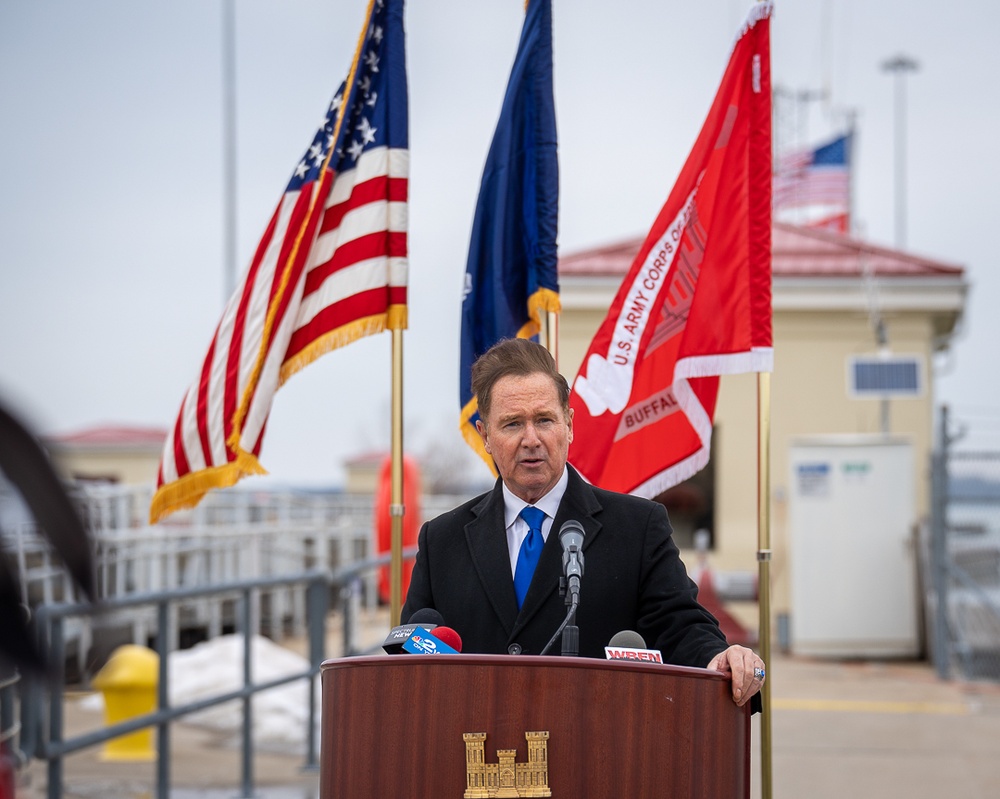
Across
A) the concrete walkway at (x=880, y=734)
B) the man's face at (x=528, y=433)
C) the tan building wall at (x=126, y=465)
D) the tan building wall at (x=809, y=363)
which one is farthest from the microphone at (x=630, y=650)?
the tan building wall at (x=126, y=465)

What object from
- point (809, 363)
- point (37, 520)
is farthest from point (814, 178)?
point (37, 520)

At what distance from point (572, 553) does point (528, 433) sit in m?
0.44

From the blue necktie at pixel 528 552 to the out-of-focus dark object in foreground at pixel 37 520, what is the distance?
252 cm

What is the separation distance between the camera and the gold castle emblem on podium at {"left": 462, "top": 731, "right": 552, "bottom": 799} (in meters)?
2.50

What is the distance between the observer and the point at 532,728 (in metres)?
2.52

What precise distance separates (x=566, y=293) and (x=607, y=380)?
9944 mm

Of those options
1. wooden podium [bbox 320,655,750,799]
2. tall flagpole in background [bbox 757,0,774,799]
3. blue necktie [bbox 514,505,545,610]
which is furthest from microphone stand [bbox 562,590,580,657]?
tall flagpole in background [bbox 757,0,774,799]

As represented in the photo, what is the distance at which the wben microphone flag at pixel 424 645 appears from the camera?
8.70 feet

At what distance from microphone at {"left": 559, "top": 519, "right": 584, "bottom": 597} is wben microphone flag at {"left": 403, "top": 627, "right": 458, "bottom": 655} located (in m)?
0.33

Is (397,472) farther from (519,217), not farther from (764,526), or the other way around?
(764,526)

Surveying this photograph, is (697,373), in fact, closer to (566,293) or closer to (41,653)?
(41,653)

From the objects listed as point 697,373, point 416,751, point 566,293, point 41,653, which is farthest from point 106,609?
point 566,293

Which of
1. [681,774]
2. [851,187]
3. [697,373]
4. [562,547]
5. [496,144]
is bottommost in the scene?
[681,774]

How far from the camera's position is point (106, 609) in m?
0.70
